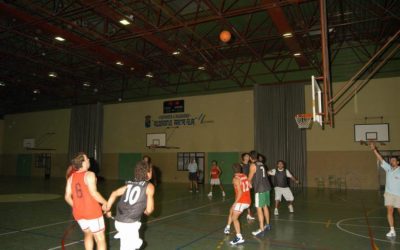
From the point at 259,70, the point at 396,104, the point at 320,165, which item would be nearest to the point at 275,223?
the point at 320,165

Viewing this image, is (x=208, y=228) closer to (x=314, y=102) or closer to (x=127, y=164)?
(x=314, y=102)

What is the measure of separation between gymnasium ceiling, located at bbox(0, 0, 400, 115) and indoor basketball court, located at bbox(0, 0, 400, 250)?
13 centimetres

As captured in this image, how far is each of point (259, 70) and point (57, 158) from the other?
2155 cm

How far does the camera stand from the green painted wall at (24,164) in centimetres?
3388

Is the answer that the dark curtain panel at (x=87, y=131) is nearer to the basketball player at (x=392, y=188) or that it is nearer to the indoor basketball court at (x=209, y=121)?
the indoor basketball court at (x=209, y=121)

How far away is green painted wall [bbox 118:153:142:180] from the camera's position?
28219 millimetres

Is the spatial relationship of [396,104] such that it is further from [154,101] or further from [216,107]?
[154,101]

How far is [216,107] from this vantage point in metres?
25.4

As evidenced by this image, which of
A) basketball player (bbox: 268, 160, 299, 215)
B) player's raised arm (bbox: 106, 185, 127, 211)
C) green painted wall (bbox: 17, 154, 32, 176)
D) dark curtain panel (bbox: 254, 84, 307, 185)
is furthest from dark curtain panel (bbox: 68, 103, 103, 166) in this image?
player's raised arm (bbox: 106, 185, 127, 211)

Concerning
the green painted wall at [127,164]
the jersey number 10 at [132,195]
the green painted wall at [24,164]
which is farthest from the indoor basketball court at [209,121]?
the green painted wall at [24,164]

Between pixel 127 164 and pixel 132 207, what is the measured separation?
2453cm

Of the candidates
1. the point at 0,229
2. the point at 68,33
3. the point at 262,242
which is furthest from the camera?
the point at 68,33

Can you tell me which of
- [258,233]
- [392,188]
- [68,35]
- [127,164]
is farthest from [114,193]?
[127,164]

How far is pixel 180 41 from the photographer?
19.9 metres
